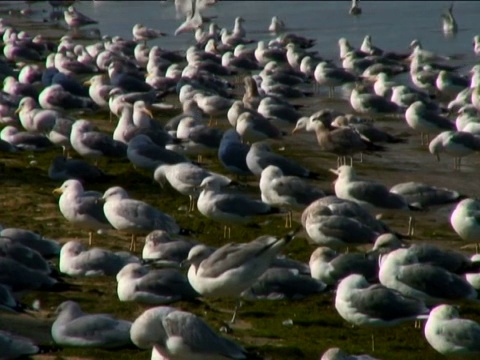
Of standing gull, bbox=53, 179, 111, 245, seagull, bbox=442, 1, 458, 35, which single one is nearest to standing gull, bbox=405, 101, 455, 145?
standing gull, bbox=53, 179, 111, 245

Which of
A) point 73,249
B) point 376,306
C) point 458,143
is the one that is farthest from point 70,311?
point 458,143

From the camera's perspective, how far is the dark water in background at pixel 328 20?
34.4m

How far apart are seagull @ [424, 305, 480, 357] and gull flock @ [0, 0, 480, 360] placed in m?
0.01

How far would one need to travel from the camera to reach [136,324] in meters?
9.26

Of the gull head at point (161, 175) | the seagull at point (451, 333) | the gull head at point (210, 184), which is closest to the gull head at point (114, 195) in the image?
the gull head at point (210, 184)

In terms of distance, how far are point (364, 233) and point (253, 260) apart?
2051 mm

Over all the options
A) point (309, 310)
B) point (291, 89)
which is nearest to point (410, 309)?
point (309, 310)

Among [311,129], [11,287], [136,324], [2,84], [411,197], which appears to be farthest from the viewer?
[2,84]

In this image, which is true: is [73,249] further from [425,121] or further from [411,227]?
[425,121]

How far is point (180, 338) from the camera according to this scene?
9.11m

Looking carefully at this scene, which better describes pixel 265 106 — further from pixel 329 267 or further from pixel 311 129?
pixel 329 267

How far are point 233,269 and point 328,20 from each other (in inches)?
1167

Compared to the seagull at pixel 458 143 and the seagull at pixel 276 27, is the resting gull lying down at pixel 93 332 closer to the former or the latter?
the seagull at pixel 458 143

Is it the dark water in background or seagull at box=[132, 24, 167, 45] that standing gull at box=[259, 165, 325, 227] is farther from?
seagull at box=[132, 24, 167, 45]
